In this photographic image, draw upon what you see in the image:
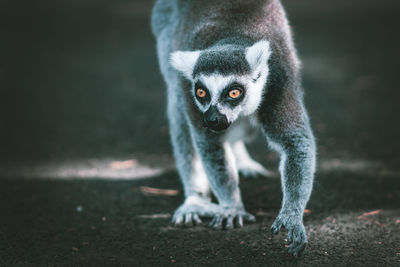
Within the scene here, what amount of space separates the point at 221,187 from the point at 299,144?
0.80 m

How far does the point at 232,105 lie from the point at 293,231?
1.04m

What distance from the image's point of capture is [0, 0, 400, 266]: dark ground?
4004 millimetres

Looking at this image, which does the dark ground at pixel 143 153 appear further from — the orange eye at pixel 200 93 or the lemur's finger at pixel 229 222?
the orange eye at pixel 200 93

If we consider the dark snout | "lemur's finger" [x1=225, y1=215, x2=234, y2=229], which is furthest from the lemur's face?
"lemur's finger" [x1=225, y1=215, x2=234, y2=229]

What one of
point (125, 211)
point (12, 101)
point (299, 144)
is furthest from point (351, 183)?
point (12, 101)

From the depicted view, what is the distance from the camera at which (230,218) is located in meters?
4.39

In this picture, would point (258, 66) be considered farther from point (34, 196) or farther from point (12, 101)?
point (12, 101)

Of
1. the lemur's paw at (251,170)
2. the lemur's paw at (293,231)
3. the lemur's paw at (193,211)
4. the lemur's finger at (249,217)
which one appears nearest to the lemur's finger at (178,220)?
the lemur's paw at (193,211)

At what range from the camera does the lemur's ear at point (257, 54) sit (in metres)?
3.91

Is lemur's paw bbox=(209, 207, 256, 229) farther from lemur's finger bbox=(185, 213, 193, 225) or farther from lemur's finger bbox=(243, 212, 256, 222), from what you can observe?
lemur's finger bbox=(185, 213, 193, 225)

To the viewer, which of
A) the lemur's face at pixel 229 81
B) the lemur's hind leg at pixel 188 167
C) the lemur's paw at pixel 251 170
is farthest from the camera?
the lemur's paw at pixel 251 170

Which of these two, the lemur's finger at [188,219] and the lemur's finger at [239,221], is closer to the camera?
the lemur's finger at [239,221]

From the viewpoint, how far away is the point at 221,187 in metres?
4.46

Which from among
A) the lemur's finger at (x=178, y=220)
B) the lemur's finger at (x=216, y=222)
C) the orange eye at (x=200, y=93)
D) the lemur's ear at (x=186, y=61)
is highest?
the lemur's ear at (x=186, y=61)
